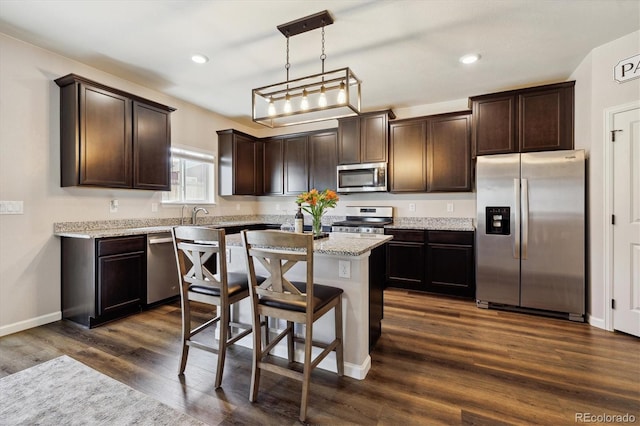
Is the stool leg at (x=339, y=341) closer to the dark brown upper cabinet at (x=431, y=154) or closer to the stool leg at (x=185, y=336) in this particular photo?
the stool leg at (x=185, y=336)

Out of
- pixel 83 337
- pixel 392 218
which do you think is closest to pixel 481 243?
pixel 392 218

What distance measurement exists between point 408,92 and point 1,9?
4044mm

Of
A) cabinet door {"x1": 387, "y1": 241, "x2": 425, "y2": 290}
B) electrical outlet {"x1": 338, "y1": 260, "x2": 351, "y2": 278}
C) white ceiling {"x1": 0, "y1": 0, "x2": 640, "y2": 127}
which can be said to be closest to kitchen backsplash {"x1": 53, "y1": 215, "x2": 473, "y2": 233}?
cabinet door {"x1": 387, "y1": 241, "x2": 425, "y2": 290}

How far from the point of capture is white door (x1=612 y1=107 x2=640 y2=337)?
2.67 metres

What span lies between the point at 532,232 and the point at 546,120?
1.30 metres

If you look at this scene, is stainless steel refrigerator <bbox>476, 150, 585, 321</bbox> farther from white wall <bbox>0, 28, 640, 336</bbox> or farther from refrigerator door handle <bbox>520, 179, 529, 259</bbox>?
white wall <bbox>0, 28, 640, 336</bbox>

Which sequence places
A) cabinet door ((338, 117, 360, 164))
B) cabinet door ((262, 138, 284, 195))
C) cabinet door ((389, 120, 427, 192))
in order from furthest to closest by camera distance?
1. cabinet door ((262, 138, 284, 195))
2. cabinet door ((338, 117, 360, 164))
3. cabinet door ((389, 120, 427, 192))

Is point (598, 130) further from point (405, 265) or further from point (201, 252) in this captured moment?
point (201, 252)

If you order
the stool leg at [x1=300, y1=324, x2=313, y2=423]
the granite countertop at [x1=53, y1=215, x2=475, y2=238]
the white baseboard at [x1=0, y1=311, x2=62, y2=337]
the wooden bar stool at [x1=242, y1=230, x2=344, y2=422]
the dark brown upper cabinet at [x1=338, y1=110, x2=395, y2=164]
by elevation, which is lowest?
the white baseboard at [x1=0, y1=311, x2=62, y2=337]

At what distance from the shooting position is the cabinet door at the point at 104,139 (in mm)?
2975

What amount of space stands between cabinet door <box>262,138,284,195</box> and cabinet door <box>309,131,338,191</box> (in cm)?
61

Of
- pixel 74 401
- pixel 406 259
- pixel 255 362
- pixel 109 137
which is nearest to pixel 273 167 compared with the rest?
pixel 109 137

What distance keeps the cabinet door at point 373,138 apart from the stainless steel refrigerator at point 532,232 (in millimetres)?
1360

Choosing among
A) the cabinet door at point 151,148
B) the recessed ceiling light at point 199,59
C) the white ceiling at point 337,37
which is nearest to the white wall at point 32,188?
the white ceiling at point 337,37
